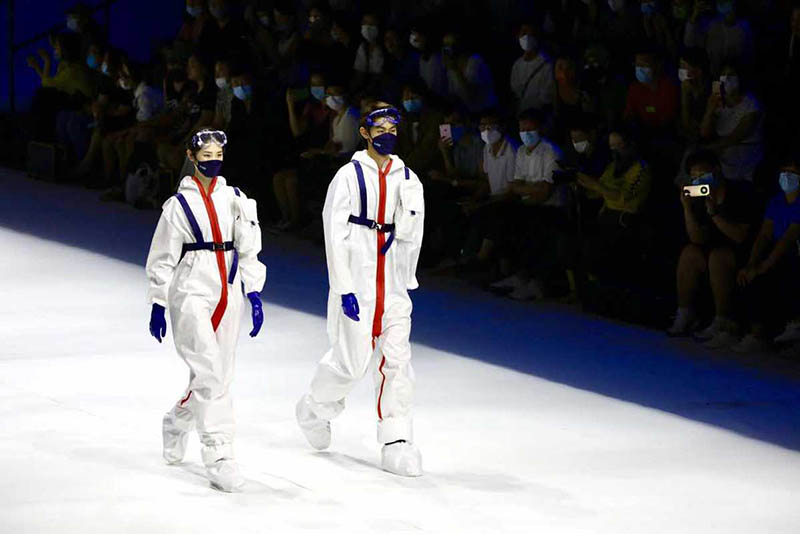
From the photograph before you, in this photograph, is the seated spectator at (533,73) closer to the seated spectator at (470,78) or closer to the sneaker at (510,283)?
the seated spectator at (470,78)

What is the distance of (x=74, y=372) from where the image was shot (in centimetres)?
1072

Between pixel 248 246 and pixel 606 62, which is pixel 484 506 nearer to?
pixel 248 246

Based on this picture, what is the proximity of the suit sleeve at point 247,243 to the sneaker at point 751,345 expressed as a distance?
14.1 ft

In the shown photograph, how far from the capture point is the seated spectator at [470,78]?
49.1 ft

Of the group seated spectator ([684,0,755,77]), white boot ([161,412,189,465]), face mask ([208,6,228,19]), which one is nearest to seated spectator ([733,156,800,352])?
seated spectator ([684,0,755,77])

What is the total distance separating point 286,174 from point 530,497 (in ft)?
26.9

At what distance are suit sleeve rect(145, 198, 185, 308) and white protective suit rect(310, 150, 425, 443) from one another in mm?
771

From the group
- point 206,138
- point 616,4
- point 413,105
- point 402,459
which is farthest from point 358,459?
point 616,4

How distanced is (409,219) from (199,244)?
3.47ft

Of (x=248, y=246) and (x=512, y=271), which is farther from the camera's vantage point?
(x=512, y=271)

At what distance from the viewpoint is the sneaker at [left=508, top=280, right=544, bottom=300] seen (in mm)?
13227

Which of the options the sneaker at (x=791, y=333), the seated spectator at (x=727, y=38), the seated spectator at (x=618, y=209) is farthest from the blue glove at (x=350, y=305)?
the seated spectator at (x=727, y=38)

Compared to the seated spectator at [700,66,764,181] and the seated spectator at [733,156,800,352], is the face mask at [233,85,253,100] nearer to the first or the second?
the seated spectator at [700,66,764,181]

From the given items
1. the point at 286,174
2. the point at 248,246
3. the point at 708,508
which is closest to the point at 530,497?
the point at 708,508
